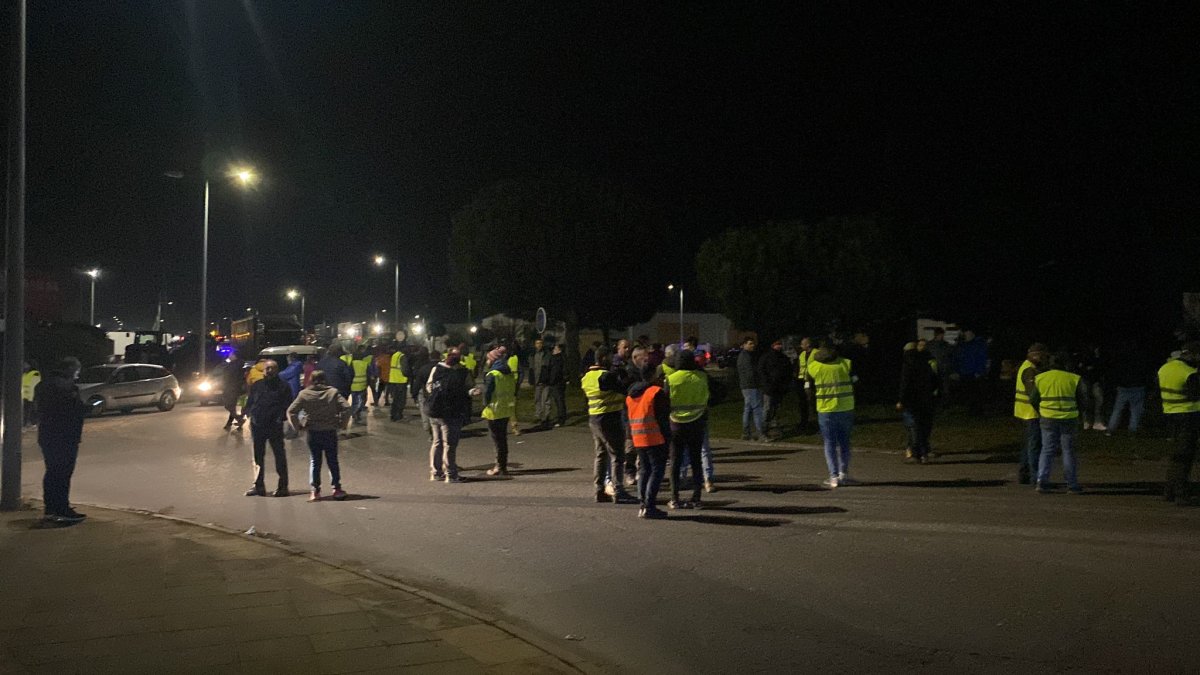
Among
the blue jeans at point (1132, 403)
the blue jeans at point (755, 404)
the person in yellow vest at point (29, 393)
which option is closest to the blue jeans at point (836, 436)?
the blue jeans at point (755, 404)

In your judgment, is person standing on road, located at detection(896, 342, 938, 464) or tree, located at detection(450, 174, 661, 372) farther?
tree, located at detection(450, 174, 661, 372)

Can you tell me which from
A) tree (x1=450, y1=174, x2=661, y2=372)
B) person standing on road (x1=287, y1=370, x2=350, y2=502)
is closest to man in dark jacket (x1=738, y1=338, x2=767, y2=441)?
person standing on road (x1=287, y1=370, x2=350, y2=502)

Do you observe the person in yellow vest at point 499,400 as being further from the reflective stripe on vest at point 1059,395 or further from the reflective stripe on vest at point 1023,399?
the reflective stripe on vest at point 1059,395

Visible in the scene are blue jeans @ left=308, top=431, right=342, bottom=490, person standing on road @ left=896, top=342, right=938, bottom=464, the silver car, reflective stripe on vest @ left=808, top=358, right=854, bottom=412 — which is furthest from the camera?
the silver car

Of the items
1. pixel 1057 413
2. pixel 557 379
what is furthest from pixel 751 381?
pixel 1057 413

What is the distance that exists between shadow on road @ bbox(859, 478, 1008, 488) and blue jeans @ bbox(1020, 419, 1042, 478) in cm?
46

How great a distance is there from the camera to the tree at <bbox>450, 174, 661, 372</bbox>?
147 feet

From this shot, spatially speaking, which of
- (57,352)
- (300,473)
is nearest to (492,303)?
(57,352)

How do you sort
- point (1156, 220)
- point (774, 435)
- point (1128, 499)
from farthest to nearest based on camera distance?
point (1156, 220)
point (774, 435)
point (1128, 499)

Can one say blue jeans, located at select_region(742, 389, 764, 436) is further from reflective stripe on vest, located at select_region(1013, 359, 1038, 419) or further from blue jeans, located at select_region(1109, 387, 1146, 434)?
blue jeans, located at select_region(1109, 387, 1146, 434)

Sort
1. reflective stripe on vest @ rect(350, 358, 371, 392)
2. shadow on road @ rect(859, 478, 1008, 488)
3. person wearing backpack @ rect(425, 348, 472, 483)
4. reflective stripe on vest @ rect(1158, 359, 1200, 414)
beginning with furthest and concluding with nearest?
1. reflective stripe on vest @ rect(350, 358, 371, 392)
2. person wearing backpack @ rect(425, 348, 472, 483)
3. shadow on road @ rect(859, 478, 1008, 488)
4. reflective stripe on vest @ rect(1158, 359, 1200, 414)

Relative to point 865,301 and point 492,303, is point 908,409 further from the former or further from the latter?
point 492,303

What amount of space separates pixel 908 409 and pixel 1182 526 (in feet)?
16.2

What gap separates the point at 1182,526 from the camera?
10.1 meters
